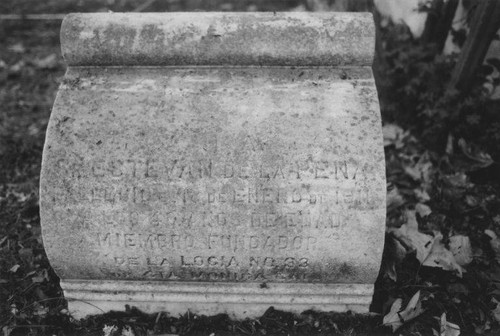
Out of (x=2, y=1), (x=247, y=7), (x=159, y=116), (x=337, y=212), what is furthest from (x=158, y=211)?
(x=2, y=1)

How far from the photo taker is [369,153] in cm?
220

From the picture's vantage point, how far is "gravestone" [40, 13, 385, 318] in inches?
87.3

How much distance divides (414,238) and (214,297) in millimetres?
1266

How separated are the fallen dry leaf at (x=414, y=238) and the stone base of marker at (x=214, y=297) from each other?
1.70 feet

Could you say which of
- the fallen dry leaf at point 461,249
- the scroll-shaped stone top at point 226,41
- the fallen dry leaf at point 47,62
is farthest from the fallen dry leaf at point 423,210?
the fallen dry leaf at point 47,62

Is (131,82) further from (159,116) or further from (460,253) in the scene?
(460,253)

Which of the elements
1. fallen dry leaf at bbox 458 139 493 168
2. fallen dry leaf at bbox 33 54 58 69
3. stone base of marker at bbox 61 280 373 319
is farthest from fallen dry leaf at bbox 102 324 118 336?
fallen dry leaf at bbox 33 54 58 69

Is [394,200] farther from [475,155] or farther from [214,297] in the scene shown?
[214,297]

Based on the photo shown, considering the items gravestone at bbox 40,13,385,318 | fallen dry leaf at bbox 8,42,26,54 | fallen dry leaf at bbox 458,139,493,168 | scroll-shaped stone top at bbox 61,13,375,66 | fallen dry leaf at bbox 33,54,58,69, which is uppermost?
scroll-shaped stone top at bbox 61,13,375,66

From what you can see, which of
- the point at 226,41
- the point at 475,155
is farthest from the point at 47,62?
the point at 475,155

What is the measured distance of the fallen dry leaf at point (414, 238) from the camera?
275 cm

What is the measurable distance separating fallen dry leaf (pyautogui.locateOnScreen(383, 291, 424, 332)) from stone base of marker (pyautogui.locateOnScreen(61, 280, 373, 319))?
0.42ft

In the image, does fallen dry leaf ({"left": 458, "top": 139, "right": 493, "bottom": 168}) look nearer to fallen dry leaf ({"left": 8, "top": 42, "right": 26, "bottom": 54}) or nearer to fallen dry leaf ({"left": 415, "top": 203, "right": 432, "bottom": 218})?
fallen dry leaf ({"left": 415, "top": 203, "right": 432, "bottom": 218})

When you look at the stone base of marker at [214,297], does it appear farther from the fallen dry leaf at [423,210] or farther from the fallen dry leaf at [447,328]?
the fallen dry leaf at [423,210]
